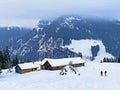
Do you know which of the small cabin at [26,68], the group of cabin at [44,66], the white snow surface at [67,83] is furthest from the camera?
the group of cabin at [44,66]

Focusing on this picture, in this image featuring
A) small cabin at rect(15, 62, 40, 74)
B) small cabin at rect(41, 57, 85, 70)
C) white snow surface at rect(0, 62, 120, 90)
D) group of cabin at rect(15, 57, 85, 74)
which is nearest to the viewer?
white snow surface at rect(0, 62, 120, 90)

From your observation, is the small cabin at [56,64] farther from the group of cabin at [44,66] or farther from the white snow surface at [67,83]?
the white snow surface at [67,83]

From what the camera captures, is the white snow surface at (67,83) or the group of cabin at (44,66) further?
the group of cabin at (44,66)

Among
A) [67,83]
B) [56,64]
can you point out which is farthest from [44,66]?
[67,83]

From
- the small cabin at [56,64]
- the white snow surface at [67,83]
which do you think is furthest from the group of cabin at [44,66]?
the white snow surface at [67,83]

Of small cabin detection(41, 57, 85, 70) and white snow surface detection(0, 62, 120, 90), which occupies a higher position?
white snow surface detection(0, 62, 120, 90)

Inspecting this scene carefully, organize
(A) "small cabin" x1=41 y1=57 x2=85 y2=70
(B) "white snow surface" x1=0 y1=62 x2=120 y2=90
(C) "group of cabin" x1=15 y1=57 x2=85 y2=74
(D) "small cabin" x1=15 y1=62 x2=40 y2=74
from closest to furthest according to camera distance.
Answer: (B) "white snow surface" x1=0 y1=62 x2=120 y2=90 < (D) "small cabin" x1=15 y1=62 x2=40 y2=74 < (C) "group of cabin" x1=15 y1=57 x2=85 y2=74 < (A) "small cabin" x1=41 y1=57 x2=85 y2=70

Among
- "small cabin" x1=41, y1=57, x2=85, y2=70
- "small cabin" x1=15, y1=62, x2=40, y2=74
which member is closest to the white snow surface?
"small cabin" x1=15, y1=62, x2=40, y2=74

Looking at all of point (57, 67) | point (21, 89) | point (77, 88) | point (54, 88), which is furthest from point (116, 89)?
point (57, 67)

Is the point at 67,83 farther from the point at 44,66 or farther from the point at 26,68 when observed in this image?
the point at 44,66

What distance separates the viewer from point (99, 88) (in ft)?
181

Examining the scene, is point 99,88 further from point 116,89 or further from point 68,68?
point 68,68

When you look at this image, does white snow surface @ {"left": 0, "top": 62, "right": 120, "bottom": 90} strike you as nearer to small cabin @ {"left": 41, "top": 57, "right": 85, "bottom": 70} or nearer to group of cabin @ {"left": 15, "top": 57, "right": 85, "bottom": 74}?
group of cabin @ {"left": 15, "top": 57, "right": 85, "bottom": 74}

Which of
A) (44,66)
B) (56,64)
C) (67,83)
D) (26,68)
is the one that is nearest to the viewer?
(67,83)
